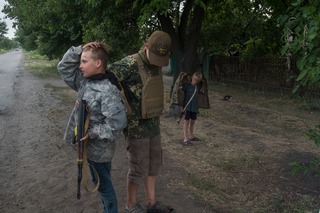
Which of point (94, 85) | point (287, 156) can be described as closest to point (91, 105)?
point (94, 85)

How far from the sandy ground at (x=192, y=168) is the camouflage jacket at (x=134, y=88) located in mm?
955

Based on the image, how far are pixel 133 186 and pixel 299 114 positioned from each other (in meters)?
8.59

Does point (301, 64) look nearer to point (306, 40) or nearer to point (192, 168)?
point (306, 40)

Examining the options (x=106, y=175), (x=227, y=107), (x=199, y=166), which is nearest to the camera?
(x=106, y=175)

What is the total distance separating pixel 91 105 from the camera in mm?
3002

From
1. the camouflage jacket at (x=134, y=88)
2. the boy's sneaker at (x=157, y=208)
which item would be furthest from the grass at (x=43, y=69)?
the camouflage jacket at (x=134, y=88)

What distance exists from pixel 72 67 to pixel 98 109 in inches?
16.7

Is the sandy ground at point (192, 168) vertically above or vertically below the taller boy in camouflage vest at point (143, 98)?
below

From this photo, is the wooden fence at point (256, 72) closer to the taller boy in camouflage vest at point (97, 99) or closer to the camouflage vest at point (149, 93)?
the camouflage vest at point (149, 93)

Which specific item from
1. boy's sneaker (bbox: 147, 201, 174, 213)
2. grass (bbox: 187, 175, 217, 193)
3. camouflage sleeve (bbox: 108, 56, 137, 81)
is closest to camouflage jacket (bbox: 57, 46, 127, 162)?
camouflage sleeve (bbox: 108, 56, 137, 81)

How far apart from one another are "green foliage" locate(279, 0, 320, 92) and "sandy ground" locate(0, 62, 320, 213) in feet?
6.82

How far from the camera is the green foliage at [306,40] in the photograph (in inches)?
93.4

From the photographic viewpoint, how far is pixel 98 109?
3027 mm

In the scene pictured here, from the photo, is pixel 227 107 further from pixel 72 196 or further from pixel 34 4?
pixel 72 196
